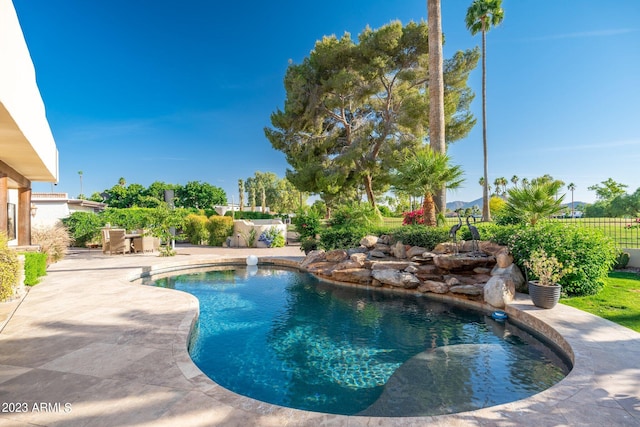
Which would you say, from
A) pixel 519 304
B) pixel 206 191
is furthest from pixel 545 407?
pixel 206 191

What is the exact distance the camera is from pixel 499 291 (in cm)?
579

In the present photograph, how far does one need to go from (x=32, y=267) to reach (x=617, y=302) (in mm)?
11767

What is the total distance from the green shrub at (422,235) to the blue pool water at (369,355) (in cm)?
189

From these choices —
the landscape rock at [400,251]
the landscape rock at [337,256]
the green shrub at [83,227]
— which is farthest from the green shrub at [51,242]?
the landscape rock at [400,251]

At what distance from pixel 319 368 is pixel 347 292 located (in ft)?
13.6

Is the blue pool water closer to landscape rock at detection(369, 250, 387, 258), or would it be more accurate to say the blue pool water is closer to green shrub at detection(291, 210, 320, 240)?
landscape rock at detection(369, 250, 387, 258)

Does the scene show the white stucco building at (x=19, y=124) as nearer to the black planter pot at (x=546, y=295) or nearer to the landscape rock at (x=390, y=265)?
the landscape rock at (x=390, y=265)

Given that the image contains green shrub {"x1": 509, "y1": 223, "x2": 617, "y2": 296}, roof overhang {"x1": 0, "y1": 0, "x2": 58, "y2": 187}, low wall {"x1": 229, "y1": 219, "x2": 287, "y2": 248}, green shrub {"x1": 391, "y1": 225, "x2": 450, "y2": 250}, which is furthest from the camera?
low wall {"x1": 229, "y1": 219, "x2": 287, "y2": 248}

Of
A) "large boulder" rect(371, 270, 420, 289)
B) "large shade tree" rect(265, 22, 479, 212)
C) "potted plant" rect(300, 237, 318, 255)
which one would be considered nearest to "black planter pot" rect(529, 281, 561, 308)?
"large boulder" rect(371, 270, 420, 289)

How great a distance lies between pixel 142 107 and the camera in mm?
24906

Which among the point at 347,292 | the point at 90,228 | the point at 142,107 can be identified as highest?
the point at 142,107

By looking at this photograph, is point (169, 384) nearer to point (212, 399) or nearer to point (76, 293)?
point (212, 399)

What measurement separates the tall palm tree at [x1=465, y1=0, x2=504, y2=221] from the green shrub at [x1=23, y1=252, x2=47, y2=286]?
22.4 metres

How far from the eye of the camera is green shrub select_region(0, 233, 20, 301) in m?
5.29
